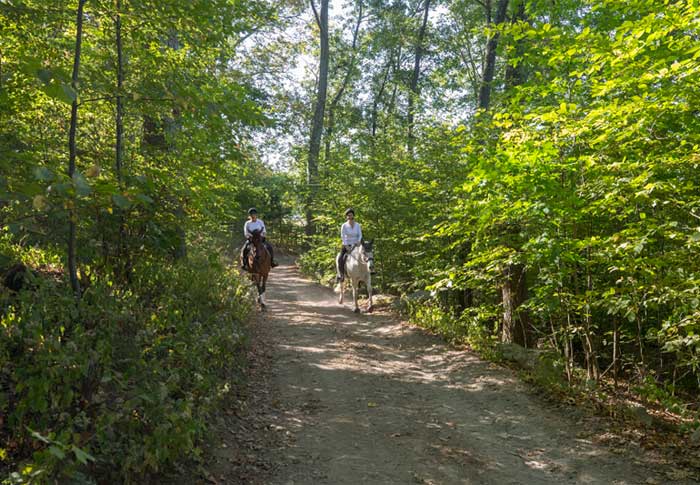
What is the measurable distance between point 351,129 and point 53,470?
30.6 metres

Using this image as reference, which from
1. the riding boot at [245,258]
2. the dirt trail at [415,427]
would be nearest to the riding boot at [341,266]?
the riding boot at [245,258]

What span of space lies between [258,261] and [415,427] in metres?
7.82

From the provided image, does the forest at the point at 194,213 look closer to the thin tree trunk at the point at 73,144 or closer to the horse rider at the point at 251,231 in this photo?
the thin tree trunk at the point at 73,144

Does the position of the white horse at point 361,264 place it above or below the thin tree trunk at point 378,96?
below

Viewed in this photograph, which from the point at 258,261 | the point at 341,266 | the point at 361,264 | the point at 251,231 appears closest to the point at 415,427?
the point at 361,264

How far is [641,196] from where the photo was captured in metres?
4.55

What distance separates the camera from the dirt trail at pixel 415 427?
172 inches

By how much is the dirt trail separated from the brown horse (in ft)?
12.8

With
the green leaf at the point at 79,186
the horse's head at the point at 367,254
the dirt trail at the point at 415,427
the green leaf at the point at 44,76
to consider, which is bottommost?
the dirt trail at the point at 415,427

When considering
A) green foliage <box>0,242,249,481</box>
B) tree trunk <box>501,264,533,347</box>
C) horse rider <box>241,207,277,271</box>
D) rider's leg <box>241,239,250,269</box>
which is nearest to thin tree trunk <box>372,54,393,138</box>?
horse rider <box>241,207,277,271</box>

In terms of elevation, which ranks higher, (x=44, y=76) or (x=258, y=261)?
(x=44, y=76)

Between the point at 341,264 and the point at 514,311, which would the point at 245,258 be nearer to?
the point at 341,264

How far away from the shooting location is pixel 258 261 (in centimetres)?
1224

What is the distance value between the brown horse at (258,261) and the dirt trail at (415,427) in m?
3.90
